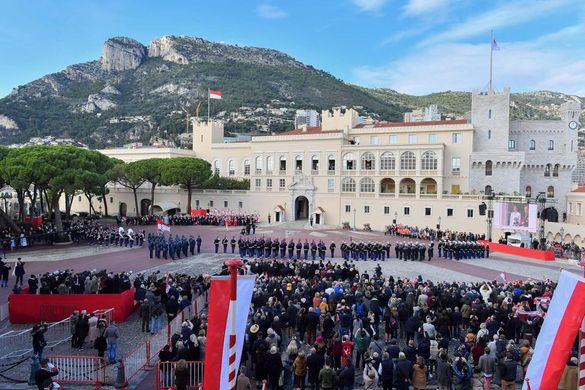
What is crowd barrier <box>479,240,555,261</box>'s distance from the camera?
33688 mm

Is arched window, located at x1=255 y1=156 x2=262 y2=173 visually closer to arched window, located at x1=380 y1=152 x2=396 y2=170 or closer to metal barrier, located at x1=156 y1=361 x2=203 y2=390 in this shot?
arched window, located at x1=380 y1=152 x2=396 y2=170

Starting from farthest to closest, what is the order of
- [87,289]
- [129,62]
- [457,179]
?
[129,62] < [457,179] < [87,289]

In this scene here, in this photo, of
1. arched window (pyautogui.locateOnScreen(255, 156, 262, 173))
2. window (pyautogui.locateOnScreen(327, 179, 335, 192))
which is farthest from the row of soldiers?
arched window (pyautogui.locateOnScreen(255, 156, 262, 173))

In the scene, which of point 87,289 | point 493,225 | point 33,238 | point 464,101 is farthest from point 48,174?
point 464,101

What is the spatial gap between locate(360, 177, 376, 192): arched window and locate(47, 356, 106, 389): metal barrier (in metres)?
44.4

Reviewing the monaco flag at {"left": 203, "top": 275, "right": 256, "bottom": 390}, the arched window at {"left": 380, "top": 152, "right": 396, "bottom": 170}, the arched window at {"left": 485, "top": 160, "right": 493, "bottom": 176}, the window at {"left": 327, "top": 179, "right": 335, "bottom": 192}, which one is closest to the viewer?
the monaco flag at {"left": 203, "top": 275, "right": 256, "bottom": 390}

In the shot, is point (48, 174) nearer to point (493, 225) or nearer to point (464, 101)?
point (493, 225)

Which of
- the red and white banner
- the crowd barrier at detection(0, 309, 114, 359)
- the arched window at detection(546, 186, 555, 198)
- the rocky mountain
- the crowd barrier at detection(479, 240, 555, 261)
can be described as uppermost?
the rocky mountain

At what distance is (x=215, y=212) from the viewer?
184 feet

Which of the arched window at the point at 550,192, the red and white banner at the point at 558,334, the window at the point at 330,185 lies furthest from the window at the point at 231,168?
the red and white banner at the point at 558,334

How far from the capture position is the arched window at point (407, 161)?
52.4 meters

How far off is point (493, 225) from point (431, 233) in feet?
20.7

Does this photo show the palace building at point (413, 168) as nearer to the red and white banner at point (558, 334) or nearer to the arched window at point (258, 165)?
the arched window at point (258, 165)

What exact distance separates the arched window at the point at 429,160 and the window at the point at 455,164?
9.86 ft
